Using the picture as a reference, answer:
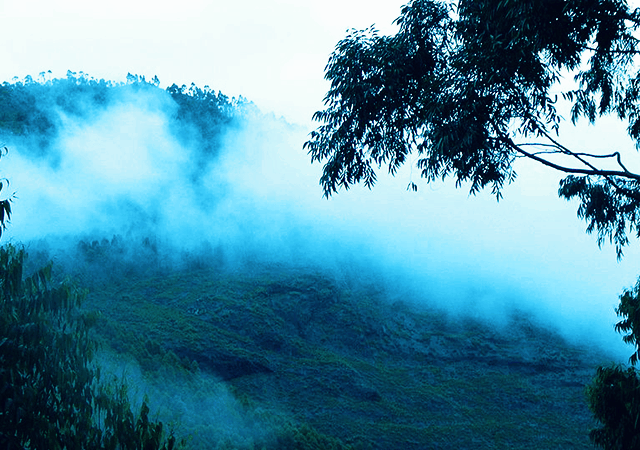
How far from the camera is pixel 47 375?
6.70 metres

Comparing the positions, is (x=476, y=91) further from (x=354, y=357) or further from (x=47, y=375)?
(x=354, y=357)

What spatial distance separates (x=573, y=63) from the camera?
888 centimetres

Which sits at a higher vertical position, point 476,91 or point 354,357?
point 354,357

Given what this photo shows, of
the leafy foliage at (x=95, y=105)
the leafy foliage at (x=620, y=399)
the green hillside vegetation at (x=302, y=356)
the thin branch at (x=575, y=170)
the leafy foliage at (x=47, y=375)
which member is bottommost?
the leafy foliage at (x=47, y=375)

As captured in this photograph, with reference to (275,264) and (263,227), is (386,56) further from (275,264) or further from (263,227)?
(263,227)

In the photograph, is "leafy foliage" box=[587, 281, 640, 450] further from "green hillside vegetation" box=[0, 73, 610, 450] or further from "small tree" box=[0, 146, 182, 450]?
"green hillside vegetation" box=[0, 73, 610, 450]

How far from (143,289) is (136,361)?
1747 centimetres

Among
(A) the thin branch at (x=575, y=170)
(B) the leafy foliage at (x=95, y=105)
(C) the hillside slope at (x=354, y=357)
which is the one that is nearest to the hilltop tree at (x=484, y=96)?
(A) the thin branch at (x=575, y=170)

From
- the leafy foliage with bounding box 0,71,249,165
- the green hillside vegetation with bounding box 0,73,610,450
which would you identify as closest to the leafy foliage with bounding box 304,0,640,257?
the green hillside vegetation with bounding box 0,73,610,450

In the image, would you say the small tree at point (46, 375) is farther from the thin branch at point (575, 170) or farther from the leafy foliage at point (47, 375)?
the thin branch at point (575, 170)

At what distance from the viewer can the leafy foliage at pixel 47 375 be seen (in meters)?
6.39

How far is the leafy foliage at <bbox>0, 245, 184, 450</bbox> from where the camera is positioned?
21.0 feet

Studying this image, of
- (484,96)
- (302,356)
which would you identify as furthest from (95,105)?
(484,96)

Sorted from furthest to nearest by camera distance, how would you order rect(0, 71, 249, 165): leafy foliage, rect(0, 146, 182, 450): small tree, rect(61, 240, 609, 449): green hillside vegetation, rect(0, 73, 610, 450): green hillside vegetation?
rect(0, 71, 249, 165): leafy foliage
rect(61, 240, 609, 449): green hillside vegetation
rect(0, 73, 610, 450): green hillside vegetation
rect(0, 146, 182, 450): small tree
